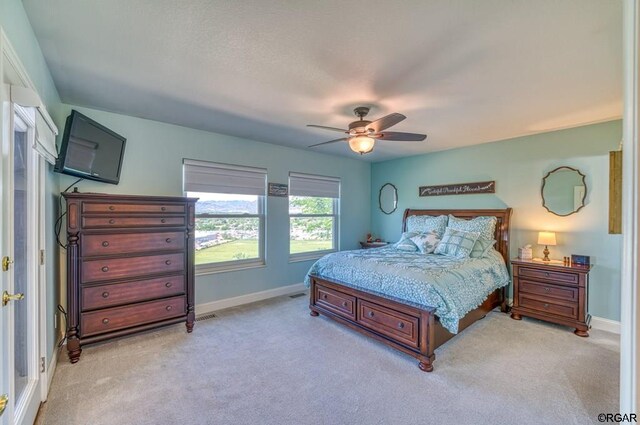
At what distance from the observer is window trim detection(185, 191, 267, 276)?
3.98m

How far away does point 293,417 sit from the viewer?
1.92 meters

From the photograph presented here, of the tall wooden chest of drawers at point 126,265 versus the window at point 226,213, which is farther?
the window at point 226,213

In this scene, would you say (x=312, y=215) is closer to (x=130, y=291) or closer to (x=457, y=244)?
(x=457, y=244)

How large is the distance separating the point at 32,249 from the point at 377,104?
3.06 meters

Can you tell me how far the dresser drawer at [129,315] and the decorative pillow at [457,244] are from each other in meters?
3.38

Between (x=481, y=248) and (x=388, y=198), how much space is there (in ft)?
7.55

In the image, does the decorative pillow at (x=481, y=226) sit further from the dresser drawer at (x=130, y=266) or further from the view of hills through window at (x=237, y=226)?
the dresser drawer at (x=130, y=266)

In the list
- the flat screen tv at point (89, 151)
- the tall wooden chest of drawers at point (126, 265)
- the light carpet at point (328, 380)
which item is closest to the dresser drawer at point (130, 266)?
the tall wooden chest of drawers at point (126, 265)

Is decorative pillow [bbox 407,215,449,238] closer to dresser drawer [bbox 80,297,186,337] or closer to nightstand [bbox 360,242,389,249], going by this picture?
nightstand [bbox 360,242,389,249]

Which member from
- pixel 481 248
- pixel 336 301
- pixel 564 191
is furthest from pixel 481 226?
pixel 336 301

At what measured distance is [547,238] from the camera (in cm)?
359

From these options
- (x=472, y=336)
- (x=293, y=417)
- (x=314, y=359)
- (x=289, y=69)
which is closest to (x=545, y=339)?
(x=472, y=336)

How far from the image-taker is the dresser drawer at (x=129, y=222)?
2705 mm

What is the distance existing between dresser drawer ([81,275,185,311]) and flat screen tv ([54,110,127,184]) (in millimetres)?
1152
